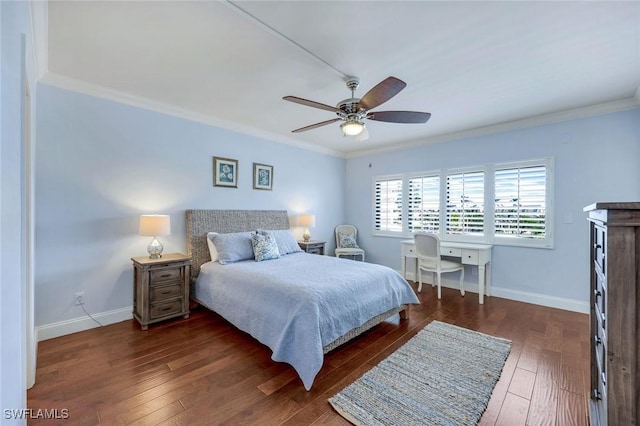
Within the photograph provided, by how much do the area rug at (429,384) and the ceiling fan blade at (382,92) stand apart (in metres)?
2.23

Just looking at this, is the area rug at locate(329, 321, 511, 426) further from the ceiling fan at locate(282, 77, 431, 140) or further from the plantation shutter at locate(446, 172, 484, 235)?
the ceiling fan at locate(282, 77, 431, 140)

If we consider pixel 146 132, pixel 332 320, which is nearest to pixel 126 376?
pixel 332 320

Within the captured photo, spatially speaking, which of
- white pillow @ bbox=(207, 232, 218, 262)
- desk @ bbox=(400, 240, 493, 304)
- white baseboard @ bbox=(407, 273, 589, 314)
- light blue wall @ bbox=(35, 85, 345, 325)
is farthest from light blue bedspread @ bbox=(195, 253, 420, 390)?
white baseboard @ bbox=(407, 273, 589, 314)

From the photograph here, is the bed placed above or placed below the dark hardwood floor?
above

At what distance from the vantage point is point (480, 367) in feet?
7.41

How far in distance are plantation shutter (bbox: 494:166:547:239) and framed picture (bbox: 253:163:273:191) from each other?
11.7 ft

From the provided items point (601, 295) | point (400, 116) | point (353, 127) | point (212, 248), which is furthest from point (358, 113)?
point (212, 248)

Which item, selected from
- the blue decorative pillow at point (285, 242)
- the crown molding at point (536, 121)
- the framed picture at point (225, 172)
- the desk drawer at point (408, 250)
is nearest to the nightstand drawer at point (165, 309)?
the blue decorative pillow at point (285, 242)

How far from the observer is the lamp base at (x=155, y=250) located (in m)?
3.14

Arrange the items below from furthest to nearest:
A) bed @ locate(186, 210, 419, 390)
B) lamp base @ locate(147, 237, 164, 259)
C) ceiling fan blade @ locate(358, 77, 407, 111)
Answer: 1. lamp base @ locate(147, 237, 164, 259)
2. bed @ locate(186, 210, 419, 390)
3. ceiling fan blade @ locate(358, 77, 407, 111)

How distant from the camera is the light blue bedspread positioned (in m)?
2.10

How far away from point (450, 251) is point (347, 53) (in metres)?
3.23

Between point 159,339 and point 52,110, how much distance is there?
8.29 feet

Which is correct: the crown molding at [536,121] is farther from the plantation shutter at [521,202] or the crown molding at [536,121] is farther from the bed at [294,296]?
the bed at [294,296]
